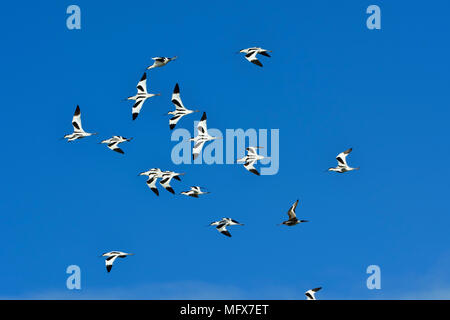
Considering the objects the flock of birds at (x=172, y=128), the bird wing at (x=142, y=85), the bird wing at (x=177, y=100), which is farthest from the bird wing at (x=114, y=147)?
the bird wing at (x=177, y=100)

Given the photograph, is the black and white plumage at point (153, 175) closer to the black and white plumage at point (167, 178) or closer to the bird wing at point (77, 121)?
the black and white plumage at point (167, 178)

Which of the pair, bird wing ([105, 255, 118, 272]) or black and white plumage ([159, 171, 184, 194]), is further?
black and white plumage ([159, 171, 184, 194])

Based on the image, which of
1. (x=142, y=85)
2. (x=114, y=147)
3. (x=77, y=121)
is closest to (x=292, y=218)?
(x=114, y=147)

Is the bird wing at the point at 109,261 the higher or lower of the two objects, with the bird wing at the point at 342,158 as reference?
lower

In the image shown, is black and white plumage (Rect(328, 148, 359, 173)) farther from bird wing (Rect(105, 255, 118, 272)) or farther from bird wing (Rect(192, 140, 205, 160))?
bird wing (Rect(105, 255, 118, 272))

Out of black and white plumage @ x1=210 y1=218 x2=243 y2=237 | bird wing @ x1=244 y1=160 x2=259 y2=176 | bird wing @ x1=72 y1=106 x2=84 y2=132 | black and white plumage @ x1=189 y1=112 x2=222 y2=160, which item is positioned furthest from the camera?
bird wing @ x1=72 y1=106 x2=84 y2=132

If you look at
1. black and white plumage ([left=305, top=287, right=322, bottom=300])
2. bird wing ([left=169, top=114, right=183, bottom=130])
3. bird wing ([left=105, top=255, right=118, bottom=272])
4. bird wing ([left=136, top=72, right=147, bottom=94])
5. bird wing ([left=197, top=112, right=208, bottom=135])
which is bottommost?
black and white plumage ([left=305, top=287, right=322, bottom=300])

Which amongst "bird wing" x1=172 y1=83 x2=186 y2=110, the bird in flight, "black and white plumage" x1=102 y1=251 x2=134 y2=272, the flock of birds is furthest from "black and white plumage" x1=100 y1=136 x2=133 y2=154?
the bird in flight
